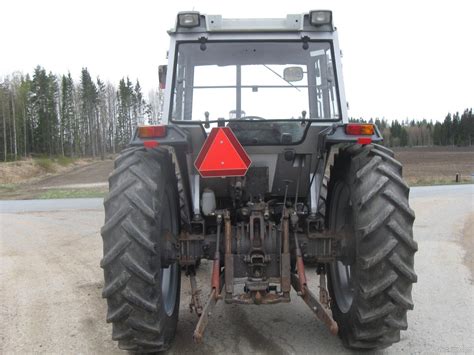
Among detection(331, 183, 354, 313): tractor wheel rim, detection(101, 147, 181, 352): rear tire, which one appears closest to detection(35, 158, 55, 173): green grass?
Result: detection(331, 183, 354, 313): tractor wheel rim

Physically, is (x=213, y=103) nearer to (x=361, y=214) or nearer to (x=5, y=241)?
(x=361, y=214)

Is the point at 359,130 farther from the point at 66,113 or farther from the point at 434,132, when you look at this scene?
the point at 434,132

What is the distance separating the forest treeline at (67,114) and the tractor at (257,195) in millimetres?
57017

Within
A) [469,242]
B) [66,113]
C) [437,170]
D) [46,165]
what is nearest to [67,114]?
[66,113]

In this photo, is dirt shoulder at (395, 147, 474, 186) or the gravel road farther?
dirt shoulder at (395, 147, 474, 186)

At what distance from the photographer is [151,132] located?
4.07 m

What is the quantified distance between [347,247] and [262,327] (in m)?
1.24

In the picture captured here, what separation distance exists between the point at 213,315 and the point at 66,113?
3061 inches

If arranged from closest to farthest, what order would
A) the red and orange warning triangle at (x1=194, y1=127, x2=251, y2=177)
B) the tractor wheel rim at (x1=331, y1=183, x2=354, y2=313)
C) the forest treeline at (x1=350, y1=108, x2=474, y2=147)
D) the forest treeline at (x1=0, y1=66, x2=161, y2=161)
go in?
the red and orange warning triangle at (x1=194, y1=127, x2=251, y2=177) < the tractor wheel rim at (x1=331, y1=183, x2=354, y2=313) < the forest treeline at (x1=0, y1=66, x2=161, y2=161) < the forest treeline at (x1=350, y1=108, x2=474, y2=147)

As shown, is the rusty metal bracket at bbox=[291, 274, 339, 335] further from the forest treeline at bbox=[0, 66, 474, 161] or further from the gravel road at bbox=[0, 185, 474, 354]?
the forest treeline at bbox=[0, 66, 474, 161]

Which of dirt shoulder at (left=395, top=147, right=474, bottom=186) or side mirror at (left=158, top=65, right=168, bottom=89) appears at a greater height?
side mirror at (left=158, top=65, right=168, bottom=89)

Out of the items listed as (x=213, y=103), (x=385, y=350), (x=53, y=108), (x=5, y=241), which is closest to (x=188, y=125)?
(x=213, y=103)

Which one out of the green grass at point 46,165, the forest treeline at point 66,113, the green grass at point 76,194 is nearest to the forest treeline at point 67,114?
the forest treeline at point 66,113

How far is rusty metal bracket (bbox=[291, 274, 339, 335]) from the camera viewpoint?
146 inches
